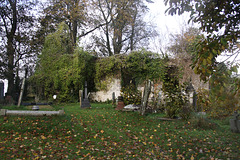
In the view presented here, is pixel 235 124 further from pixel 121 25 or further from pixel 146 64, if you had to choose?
pixel 121 25

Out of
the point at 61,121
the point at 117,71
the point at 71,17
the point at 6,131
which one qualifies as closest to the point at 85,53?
the point at 117,71

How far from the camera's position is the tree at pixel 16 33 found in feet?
55.2

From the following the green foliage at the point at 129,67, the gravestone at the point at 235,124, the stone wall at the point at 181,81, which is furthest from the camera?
the green foliage at the point at 129,67

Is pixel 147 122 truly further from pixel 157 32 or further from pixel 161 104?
pixel 157 32

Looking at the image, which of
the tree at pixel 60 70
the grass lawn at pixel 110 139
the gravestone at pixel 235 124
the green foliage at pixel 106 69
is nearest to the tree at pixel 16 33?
the tree at pixel 60 70

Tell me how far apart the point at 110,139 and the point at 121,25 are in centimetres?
1438

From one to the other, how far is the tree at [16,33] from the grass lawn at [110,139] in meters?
10.0

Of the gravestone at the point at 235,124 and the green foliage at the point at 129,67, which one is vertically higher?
the green foliage at the point at 129,67

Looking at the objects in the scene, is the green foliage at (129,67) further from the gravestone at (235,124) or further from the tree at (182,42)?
the gravestone at (235,124)

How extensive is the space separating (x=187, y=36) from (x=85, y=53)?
7.84 meters

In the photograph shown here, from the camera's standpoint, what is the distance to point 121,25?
771 inches

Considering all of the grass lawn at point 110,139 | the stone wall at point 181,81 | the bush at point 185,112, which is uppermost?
the stone wall at point 181,81

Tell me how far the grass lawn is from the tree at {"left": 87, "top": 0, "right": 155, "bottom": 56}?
39.9 feet

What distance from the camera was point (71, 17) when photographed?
19.4 metres
